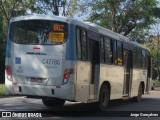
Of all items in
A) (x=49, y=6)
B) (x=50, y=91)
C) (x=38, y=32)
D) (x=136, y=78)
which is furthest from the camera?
(x=49, y=6)

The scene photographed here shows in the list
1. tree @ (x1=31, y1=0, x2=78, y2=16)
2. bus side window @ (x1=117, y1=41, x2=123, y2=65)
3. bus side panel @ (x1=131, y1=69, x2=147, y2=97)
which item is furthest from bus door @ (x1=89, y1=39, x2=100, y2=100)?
tree @ (x1=31, y1=0, x2=78, y2=16)

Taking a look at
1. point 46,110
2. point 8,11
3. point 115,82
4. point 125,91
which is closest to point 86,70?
point 46,110

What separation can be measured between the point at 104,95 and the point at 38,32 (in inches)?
155

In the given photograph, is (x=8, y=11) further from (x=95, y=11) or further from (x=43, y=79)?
(x=43, y=79)

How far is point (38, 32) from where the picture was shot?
13.5 meters

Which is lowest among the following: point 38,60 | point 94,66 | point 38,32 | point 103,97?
point 103,97

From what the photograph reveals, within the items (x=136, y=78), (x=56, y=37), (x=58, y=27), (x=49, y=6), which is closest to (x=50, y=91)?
(x=56, y=37)

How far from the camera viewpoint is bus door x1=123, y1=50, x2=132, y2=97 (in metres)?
18.6

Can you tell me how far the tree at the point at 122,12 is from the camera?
37875 millimetres

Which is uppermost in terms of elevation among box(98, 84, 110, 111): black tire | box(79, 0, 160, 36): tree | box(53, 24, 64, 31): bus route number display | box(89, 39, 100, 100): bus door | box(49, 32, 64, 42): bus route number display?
box(79, 0, 160, 36): tree

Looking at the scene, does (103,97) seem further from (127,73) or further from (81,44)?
(127,73)

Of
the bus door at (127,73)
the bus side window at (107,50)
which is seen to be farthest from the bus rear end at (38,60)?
the bus door at (127,73)

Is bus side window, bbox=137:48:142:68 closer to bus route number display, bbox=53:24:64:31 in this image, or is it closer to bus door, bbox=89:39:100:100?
bus door, bbox=89:39:100:100

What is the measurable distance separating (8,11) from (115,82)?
23015mm
